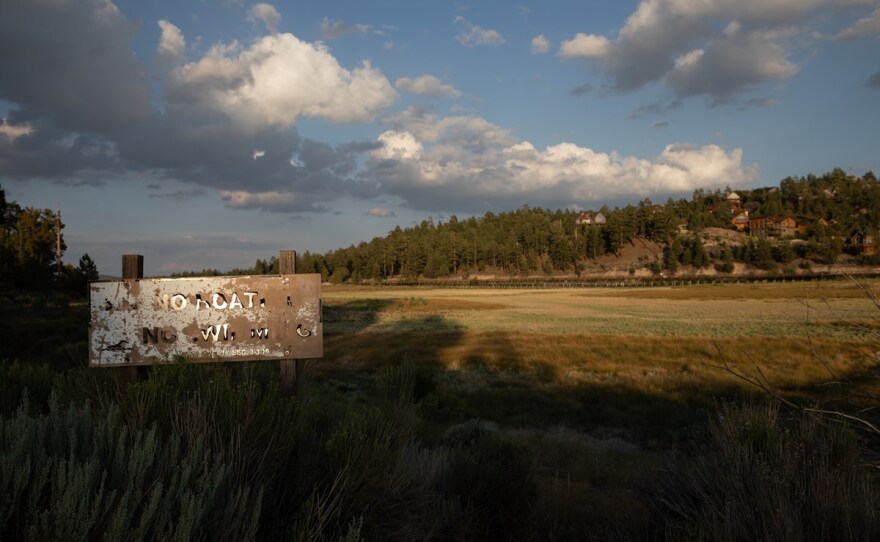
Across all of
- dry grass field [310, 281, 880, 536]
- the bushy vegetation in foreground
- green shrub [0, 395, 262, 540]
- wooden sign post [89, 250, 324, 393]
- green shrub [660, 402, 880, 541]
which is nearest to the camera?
green shrub [0, 395, 262, 540]

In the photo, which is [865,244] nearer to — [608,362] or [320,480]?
[608,362]

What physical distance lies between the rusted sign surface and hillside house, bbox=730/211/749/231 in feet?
680

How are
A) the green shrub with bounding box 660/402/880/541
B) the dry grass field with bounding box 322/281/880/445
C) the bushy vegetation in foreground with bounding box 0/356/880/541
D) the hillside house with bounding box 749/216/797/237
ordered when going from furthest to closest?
1. the hillside house with bounding box 749/216/797/237
2. the dry grass field with bounding box 322/281/880/445
3. the green shrub with bounding box 660/402/880/541
4. the bushy vegetation in foreground with bounding box 0/356/880/541

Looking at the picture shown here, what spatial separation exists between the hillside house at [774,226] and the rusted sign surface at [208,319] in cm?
18246

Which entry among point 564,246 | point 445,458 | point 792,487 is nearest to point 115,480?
point 445,458

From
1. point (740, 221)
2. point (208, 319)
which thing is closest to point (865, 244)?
point (740, 221)

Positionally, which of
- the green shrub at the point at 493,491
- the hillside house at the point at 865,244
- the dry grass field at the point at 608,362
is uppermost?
the hillside house at the point at 865,244

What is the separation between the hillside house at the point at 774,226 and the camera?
16388 cm

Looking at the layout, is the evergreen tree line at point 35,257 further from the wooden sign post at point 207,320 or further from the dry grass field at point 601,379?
the wooden sign post at point 207,320

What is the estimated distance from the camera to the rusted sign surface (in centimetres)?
510

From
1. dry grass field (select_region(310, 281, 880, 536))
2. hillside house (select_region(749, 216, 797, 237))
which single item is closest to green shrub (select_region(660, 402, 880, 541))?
dry grass field (select_region(310, 281, 880, 536))

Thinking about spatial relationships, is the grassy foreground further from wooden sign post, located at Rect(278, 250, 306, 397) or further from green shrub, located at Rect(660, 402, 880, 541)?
wooden sign post, located at Rect(278, 250, 306, 397)

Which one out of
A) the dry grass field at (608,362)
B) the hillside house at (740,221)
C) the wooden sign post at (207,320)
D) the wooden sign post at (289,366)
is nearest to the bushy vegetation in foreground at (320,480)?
the wooden sign post at (289,366)

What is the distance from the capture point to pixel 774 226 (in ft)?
546
